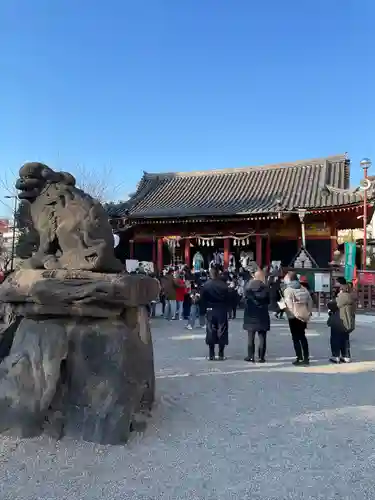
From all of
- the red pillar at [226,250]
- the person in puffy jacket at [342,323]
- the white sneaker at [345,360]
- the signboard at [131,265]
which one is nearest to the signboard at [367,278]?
the red pillar at [226,250]

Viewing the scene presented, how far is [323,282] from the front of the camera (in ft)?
47.0

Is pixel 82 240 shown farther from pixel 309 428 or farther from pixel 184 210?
pixel 184 210

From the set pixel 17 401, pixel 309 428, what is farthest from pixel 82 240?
pixel 309 428

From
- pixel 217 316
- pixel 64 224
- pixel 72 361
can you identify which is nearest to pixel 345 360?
pixel 217 316

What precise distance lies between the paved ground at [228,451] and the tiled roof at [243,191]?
12.2 m

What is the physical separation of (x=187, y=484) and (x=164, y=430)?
1.07 meters

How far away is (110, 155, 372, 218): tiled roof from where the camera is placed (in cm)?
1755

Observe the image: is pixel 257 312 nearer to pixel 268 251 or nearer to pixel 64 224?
pixel 64 224

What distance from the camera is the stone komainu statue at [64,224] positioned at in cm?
419

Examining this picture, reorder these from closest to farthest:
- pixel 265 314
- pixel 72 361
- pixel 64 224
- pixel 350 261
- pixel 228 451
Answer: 1. pixel 228 451
2. pixel 72 361
3. pixel 64 224
4. pixel 265 314
5. pixel 350 261

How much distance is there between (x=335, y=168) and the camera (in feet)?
67.2

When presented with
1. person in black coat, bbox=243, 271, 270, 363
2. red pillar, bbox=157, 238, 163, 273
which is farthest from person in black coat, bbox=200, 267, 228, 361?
red pillar, bbox=157, 238, 163, 273

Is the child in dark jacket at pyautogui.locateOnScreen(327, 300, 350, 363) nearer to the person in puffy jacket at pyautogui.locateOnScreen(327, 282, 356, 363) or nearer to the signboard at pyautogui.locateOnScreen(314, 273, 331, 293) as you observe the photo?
the person in puffy jacket at pyautogui.locateOnScreen(327, 282, 356, 363)

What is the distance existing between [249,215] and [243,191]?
351cm
